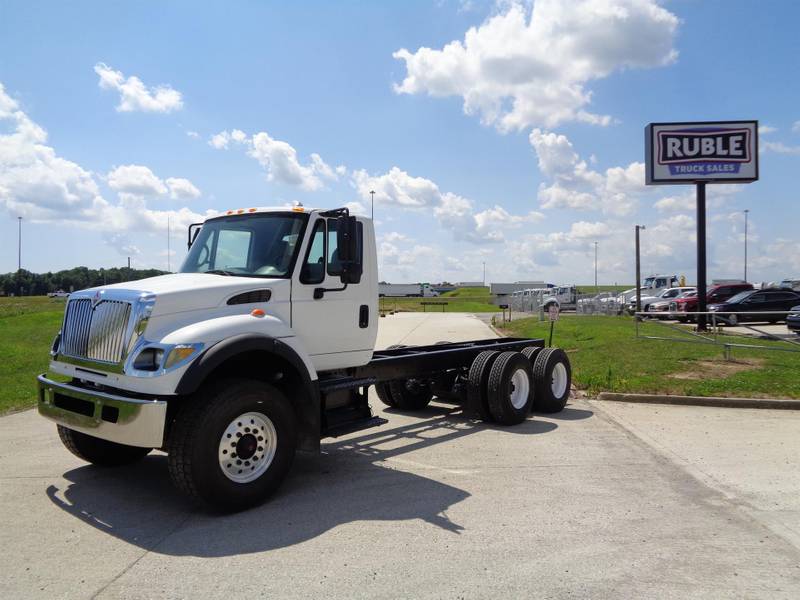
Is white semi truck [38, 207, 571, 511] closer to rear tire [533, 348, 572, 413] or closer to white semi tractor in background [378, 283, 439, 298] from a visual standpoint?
rear tire [533, 348, 572, 413]

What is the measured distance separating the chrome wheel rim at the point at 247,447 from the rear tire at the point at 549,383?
16.8 feet

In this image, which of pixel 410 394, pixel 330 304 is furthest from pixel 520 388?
pixel 330 304

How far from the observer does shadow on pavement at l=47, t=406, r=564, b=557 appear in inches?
185

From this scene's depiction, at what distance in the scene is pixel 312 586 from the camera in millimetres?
3879

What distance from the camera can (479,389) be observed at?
28.3 feet

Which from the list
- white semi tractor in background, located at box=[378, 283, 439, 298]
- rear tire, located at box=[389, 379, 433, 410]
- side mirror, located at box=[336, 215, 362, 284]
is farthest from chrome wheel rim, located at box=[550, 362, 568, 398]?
white semi tractor in background, located at box=[378, 283, 439, 298]

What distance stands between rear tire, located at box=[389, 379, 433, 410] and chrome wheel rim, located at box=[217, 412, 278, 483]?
4.25m

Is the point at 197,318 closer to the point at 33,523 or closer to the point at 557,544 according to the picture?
the point at 33,523

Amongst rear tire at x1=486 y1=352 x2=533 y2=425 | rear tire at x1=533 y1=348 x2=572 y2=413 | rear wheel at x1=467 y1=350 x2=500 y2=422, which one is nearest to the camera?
rear tire at x1=486 y1=352 x2=533 y2=425

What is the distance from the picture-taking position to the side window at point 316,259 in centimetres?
620

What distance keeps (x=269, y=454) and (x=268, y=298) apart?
4.64 ft

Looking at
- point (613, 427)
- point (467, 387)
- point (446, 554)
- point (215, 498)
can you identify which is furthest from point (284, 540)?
point (613, 427)

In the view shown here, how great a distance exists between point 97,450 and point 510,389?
5.18m

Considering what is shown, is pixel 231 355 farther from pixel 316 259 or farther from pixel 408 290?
pixel 408 290
